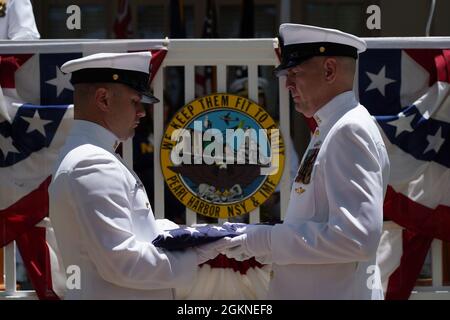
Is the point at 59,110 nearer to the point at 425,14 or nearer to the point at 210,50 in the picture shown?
the point at 210,50

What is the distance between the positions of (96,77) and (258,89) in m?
1.83

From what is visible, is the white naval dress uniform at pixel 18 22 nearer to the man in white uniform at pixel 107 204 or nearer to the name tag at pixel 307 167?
the man in white uniform at pixel 107 204

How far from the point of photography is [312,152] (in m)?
3.82

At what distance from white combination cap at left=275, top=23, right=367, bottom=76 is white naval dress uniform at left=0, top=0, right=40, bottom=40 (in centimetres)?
345

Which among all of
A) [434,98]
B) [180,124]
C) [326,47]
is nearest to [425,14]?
[434,98]

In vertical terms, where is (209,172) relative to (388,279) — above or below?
above

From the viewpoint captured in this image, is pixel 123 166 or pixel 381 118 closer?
pixel 123 166

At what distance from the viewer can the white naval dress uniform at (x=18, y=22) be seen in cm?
703

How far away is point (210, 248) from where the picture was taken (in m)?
3.90

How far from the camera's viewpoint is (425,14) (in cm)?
890

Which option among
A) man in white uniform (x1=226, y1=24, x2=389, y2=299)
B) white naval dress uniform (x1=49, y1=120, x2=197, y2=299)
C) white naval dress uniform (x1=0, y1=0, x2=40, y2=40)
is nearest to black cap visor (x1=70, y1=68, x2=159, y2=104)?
white naval dress uniform (x1=49, y1=120, x2=197, y2=299)
